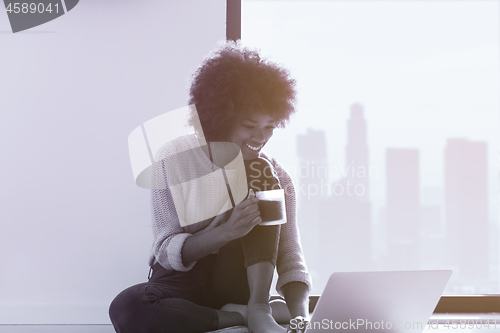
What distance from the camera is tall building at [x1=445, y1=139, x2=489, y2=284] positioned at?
2092 millimetres

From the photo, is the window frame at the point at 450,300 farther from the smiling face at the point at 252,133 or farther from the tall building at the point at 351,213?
the smiling face at the point at 252,133

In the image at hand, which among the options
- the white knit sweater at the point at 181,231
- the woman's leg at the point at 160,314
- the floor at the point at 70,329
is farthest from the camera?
the floor at the point at 70,329

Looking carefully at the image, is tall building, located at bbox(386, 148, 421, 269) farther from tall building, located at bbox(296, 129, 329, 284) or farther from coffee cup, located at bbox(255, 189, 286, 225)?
coffee cup, located at bbox(255, 189, 286, 225)

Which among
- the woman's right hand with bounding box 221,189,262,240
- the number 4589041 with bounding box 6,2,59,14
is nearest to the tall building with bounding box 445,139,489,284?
the woman's right hand with bounding box 221,189,262,240

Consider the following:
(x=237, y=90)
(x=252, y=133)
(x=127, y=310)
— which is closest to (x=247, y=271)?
(x=127, y=310)

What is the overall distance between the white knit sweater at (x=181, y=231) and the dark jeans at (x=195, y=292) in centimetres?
7

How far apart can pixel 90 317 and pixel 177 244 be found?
35.8 inches

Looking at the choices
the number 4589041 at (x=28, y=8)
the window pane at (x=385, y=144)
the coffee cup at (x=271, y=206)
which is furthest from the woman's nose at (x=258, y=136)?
the number 4589041 at (x=28, y=8)

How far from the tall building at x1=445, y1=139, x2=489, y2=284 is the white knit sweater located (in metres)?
1.02

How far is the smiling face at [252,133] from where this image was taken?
149cm

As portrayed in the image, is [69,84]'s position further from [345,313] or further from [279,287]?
[345,313]

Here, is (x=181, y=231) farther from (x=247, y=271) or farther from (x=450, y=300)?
(x=450, y=300)

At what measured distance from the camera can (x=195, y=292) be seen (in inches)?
54.4

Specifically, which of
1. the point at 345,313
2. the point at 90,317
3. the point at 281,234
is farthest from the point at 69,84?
the point at 345,313
